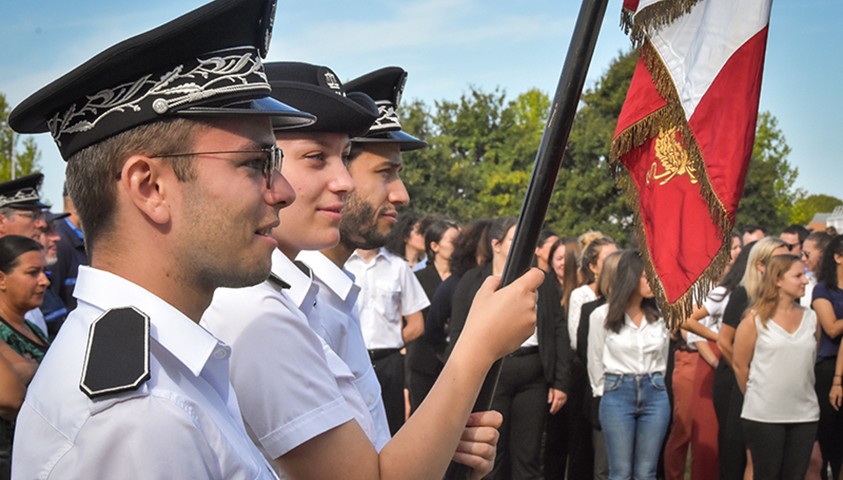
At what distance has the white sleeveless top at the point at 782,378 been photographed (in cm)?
762

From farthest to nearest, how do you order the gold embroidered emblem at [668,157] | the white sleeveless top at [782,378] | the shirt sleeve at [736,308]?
1. the shirt sleeve at [736,308]
2. the white sleeveless top at [782,378]
3. the gold embroidered emblem at [668,157]

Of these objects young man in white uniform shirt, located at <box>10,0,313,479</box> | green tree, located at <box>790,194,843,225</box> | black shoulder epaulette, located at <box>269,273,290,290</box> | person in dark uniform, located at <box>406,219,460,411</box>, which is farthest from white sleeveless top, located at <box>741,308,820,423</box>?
green tree, located at <box>790,194,843,225</box>

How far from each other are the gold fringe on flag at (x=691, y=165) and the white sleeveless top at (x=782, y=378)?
4.80 meters

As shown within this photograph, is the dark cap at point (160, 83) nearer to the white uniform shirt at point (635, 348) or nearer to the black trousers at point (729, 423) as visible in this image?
the white uniform shirt at point (635, 348)

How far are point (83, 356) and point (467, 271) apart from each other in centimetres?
724

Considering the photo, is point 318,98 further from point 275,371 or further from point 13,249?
point 13,249

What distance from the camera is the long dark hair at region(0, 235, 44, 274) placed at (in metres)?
5.68

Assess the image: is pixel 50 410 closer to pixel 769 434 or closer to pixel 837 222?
pixel 769 434

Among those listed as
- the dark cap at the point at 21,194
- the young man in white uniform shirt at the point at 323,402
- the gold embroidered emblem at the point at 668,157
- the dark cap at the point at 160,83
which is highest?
the dark cap at the point at 160,83

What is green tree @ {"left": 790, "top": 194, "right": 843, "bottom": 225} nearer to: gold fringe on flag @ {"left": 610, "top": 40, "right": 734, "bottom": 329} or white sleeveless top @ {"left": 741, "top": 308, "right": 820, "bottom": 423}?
white sleeveless top @ {"left": 741, "top": 308, "right": 820, "bottom": 423}

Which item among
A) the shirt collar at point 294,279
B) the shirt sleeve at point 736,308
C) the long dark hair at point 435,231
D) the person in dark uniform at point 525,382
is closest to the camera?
the shirt collar at point 294,279

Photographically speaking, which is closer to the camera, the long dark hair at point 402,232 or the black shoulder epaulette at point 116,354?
the black shoulder epaulette at point 116,354

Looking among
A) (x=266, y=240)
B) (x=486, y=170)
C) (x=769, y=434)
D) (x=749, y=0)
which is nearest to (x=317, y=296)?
(x=266, y=240)

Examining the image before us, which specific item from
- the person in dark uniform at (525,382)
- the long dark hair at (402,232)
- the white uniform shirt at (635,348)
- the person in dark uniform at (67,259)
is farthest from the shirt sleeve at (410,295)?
the person in dark uniform at (67,259)
